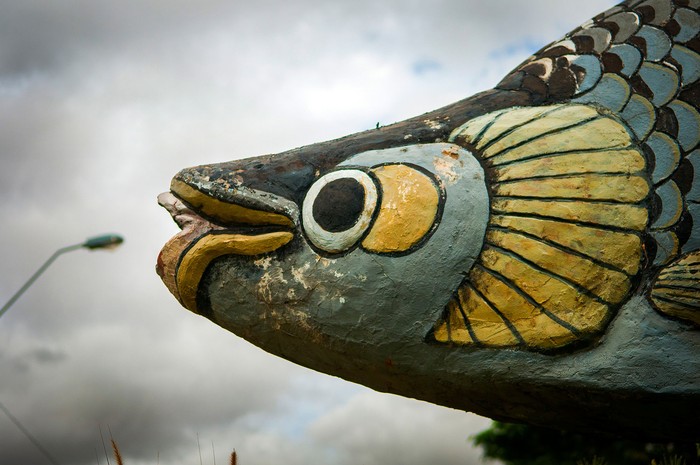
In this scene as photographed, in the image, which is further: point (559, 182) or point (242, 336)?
point (242, 336)

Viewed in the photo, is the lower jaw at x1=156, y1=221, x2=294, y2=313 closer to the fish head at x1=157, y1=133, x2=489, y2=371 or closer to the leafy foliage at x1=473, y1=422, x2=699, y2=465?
the fish head at x1=157, y1=133, x2=489, y2=371

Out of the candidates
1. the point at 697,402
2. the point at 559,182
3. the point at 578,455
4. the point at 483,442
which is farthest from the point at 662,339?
the point at 483,442

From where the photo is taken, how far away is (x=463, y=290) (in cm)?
346

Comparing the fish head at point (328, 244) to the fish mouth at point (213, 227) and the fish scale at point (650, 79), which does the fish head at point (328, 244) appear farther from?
the fish scale at point (650, 79)

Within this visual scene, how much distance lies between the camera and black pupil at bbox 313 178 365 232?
3580 mm

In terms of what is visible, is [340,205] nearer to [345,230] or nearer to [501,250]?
[345,230]

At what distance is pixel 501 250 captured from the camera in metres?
3.47

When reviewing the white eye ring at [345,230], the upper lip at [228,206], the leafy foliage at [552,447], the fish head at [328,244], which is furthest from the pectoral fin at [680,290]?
the leafy foliage at [552,447]

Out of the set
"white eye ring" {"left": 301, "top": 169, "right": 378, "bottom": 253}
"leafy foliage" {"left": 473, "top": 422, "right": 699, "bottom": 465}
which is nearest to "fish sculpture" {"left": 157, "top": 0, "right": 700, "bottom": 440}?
"white eye ring" {"left": 301, "top": 169, "right": 378, "bottom": 253}

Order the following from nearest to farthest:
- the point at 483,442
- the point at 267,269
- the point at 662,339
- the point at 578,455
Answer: the point at 662,339 → the point at 267,269 → the point at 578,455 → the point at 483,442

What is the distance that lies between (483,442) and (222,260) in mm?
4921

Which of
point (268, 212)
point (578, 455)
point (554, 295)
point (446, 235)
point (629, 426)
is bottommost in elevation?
point (578, 455)

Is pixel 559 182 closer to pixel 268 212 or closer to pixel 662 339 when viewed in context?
pixel 662 339

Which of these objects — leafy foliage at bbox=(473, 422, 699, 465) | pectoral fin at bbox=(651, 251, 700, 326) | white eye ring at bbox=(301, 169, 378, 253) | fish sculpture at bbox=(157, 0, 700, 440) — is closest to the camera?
pectoral fin at bbox=(651, 251, 700, 326)
